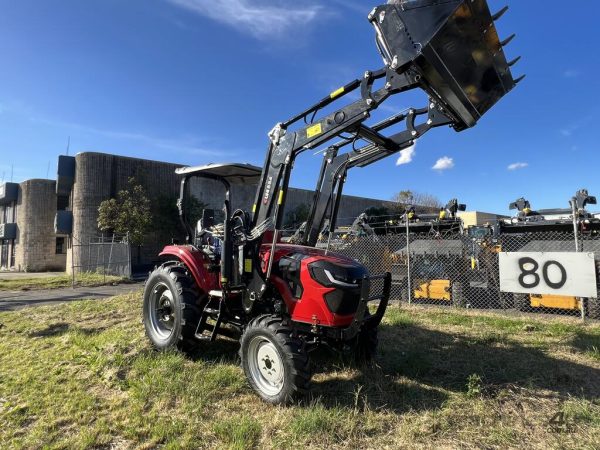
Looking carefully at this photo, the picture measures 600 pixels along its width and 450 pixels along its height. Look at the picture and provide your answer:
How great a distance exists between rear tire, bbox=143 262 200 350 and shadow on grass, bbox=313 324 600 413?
162cm

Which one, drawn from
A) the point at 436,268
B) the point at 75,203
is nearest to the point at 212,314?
the point at 436,268

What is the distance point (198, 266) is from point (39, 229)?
28651 millimetres

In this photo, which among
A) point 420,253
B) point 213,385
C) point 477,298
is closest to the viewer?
point 213,385

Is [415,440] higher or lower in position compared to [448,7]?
lower

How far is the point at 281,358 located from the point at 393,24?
3218 millimetres

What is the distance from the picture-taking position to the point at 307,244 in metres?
5.85

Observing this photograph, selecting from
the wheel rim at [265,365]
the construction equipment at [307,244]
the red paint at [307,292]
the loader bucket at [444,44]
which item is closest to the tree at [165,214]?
the construction equipment at [307,244]

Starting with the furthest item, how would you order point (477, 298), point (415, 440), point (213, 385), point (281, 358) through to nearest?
point (477, 298) < point (213, 385) < point (281, 358) < point (415, 440)

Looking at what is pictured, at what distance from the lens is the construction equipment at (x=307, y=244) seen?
3.90 meters

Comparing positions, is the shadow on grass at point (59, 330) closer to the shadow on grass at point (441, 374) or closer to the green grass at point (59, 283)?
the shadow on grass at point (441, 374)

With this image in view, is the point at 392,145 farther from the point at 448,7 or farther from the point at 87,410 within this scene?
the point at 87,410

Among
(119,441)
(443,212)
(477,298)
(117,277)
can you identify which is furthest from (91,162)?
(119,441)

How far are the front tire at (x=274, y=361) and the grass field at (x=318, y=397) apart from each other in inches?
5.5

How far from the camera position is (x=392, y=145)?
5.65 metres
